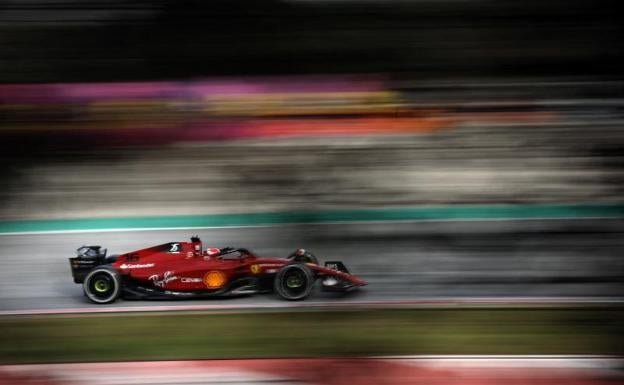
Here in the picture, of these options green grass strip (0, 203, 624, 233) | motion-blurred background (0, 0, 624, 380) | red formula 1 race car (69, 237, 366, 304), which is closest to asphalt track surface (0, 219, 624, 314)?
motion-blurred background (0, 0, 624, 380)

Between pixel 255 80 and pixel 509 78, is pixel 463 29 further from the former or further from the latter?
pixel 255 80

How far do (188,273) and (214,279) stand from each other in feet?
0.43

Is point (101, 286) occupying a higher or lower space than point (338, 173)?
lower

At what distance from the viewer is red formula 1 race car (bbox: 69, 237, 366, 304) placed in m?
3.21

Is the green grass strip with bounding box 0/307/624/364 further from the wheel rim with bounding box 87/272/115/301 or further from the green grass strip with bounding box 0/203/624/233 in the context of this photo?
the green grass strip with bounding box 0/203/624/233

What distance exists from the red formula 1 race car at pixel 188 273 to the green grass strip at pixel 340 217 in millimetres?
1877

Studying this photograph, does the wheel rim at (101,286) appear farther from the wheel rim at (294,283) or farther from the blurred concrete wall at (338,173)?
the blurred concrete wall at (338,173)

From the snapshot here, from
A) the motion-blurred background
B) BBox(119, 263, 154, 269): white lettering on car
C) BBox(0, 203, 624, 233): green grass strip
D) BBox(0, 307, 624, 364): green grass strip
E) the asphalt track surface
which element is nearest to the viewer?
BBox(0, 307, 624, 364): green grass strip

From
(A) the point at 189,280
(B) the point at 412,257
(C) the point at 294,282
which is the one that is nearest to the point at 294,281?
(C) the point at 294,282

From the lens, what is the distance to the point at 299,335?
3.26 meters

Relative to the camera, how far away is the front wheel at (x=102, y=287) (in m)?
3.25

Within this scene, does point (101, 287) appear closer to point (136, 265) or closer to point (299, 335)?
point (136, 265)

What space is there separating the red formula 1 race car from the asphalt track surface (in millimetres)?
120

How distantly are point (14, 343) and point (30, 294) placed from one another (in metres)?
0.57
